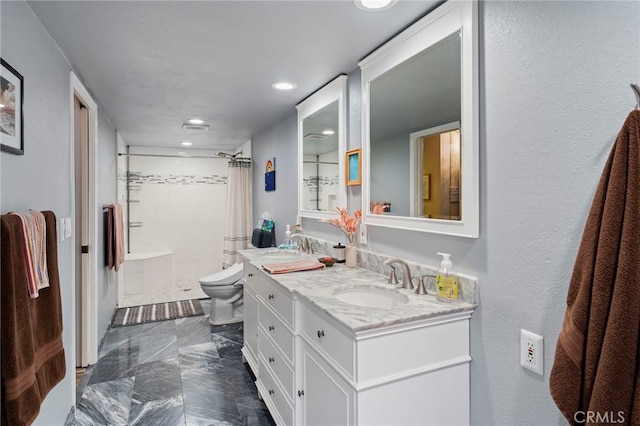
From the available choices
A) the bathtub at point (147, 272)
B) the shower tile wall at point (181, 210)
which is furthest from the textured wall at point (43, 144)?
the shower tile wall at point (181, 210)

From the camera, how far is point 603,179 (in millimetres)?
900

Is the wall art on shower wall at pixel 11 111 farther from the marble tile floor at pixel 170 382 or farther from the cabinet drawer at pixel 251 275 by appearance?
the marble tile floor at pixel 170 382

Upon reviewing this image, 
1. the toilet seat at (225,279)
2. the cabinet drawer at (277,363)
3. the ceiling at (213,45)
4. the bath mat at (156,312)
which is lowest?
the bath mat at (156,312)

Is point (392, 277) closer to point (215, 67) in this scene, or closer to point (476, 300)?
point (476, 300)

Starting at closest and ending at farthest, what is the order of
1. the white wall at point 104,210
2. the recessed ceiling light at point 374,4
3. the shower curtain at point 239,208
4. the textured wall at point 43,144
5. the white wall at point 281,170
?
the textured wall at point 43,144 → the recessed ceiling light at point 374,4 → the white wall at point 104,210 → the white wall at point 281,170 → the shower curtain at point 239,208

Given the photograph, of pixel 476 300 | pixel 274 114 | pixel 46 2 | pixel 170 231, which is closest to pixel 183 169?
pixel 170 231

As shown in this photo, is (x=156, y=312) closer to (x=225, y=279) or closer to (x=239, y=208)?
(x=225, y=279)

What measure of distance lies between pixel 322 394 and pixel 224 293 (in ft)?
7.95

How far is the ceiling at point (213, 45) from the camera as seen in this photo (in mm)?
1541

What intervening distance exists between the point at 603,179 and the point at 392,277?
0.99m

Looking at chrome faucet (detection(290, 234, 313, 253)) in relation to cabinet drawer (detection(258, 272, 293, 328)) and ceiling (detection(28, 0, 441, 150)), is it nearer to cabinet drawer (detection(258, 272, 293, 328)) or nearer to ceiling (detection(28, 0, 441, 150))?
cabinet drawer (detection(258, 272, 293, 328))

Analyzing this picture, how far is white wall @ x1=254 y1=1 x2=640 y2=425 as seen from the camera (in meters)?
0.99

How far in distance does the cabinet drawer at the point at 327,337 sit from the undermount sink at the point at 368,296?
0.58 ft
